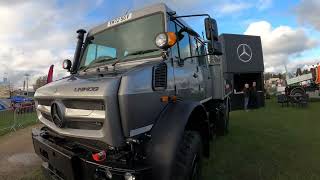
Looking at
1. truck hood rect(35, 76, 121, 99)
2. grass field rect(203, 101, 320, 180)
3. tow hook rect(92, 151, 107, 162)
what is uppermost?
truck hood rect(35, 76, 121, 99)

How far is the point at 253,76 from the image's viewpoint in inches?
946

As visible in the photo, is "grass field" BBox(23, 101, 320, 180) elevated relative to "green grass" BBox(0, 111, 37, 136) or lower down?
lower down

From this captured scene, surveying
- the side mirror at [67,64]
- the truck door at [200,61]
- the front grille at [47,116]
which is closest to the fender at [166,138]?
the front grille at [47,116]

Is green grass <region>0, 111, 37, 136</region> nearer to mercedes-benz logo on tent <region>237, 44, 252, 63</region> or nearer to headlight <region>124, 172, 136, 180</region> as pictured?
mercedes-benz logo on tent <region>237, 44, 252, 63</region>

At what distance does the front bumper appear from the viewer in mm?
3475

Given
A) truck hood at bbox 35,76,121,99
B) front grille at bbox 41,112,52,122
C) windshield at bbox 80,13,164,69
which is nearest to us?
truck hood at bbox 35,76,121,99

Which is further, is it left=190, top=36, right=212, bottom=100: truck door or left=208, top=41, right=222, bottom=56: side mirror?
left=190, top=36, right=212, bottom=100: truck door

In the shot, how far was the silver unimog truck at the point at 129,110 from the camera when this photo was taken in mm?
3604

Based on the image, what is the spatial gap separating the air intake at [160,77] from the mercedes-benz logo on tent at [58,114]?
3.50 feet

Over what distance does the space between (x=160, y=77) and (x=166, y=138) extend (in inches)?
31.7

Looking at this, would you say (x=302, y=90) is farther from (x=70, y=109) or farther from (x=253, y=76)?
(x=70, y=109)

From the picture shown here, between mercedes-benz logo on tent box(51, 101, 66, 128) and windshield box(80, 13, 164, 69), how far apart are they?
1099mm

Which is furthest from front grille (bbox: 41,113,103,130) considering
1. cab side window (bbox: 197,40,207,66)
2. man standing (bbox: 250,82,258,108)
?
man standing (bbox: 250,82,258,108)

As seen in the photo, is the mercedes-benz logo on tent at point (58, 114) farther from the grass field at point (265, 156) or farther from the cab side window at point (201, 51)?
the cab side window at point (201, 51)
